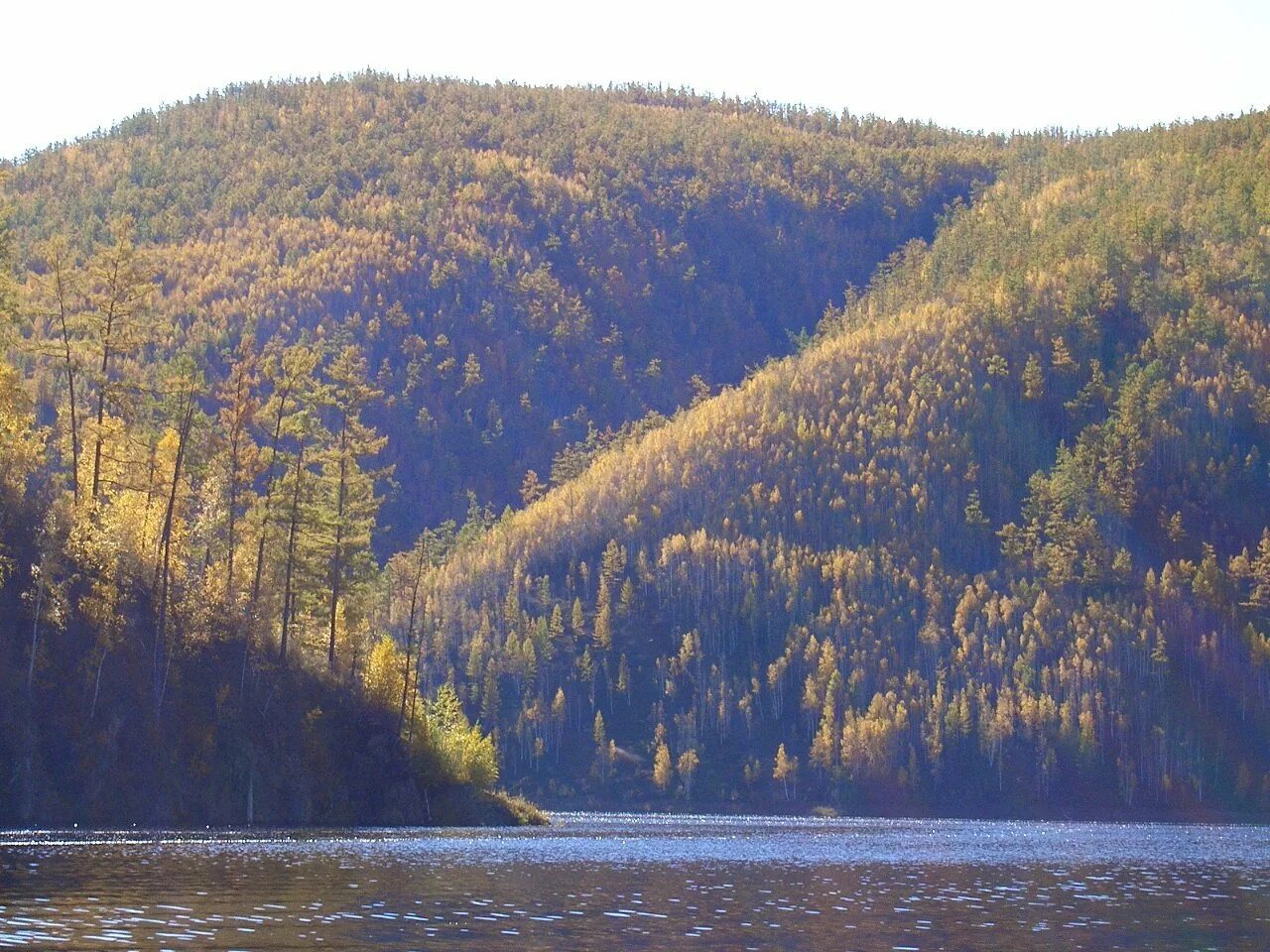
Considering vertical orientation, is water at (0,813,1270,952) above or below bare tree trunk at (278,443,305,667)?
below

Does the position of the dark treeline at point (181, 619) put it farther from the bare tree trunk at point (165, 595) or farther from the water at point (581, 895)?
the water at point (581, 895)

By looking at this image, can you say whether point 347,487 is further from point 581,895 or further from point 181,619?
point 581,895

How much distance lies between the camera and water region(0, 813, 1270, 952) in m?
50.4

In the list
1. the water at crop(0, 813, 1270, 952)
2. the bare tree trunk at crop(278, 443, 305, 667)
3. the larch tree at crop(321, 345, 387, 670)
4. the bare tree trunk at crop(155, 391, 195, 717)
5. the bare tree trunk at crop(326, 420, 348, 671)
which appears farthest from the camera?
the larch tree at crop(321, 345, 387, 670)

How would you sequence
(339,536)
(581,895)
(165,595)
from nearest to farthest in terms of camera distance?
1. (581,895)
2. (165,595)
3. (339,536)

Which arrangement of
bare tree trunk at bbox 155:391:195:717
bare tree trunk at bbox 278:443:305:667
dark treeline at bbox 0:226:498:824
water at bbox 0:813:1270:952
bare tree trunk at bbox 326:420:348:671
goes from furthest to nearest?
bare tree trunk at bbox 326:420:348:671 < bare tree trunk at bbox 278:443:305:667 < bare tree trunk at bbox 155:391:195:717 < dark treeline at bbox 0:226:498:824 < water at bbox 0:813:1270:952

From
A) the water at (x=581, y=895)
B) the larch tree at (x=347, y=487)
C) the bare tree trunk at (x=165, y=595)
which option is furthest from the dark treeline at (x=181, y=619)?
the water at (x=581, y=895)

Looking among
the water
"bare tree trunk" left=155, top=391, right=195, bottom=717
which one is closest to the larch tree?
"bare tree trunk" left=155, top=391, right=195, bottom=717

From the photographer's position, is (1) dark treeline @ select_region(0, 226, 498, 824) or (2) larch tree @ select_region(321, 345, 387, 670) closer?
(1) dark treeline @ select_region(0, 226, 498, 824)

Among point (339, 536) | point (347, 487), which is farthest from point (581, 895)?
point (347, 487)

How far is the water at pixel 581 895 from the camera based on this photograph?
1986 inches

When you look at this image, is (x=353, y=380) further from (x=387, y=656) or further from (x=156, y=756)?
(x=156, y=756)

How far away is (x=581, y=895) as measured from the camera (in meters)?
65.1

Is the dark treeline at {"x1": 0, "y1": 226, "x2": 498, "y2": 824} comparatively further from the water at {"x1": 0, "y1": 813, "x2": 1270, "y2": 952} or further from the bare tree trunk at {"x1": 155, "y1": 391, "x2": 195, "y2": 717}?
the water at {"x1": 0, "y1": 813, "x2": 1270, "y2": 952}
